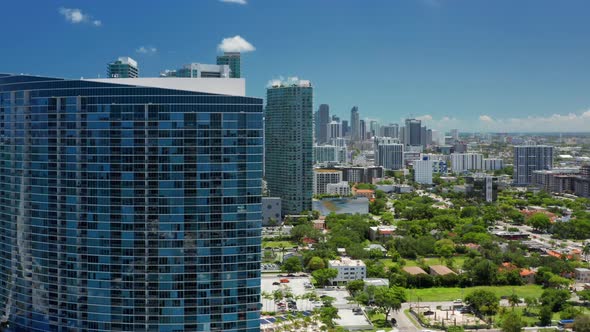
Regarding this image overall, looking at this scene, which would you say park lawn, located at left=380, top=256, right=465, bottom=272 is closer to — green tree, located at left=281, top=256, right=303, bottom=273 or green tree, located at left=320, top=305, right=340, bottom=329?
green tree, located at left=281, top=256, right=303, bottom=273

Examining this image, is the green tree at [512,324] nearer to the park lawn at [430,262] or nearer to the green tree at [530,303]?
the green tree at [530,303]

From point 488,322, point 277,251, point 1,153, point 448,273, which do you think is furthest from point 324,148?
point 1,153

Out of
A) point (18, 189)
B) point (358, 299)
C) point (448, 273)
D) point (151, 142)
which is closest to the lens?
point (151, 142)

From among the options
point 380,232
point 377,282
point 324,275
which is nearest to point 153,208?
point 324,275

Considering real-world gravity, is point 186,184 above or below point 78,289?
above

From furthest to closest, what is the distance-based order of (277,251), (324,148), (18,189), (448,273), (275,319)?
Result: 1. (324,148)
2. (277,251)
3. (448,273)
4. (275,319)
5. (18,189)

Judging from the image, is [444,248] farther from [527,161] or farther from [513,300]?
[527,161]

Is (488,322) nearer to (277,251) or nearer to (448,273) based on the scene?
(448,273)
